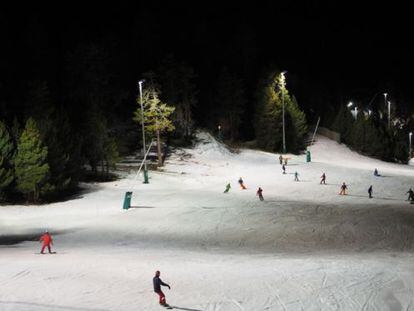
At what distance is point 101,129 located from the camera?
50.2 metres

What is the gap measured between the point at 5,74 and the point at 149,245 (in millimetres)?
44858

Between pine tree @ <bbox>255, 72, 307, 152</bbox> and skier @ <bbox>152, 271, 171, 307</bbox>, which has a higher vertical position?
pine tree @ <bbox>255, 72, 307, 152</bbox>

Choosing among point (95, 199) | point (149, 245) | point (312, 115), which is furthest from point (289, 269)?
point (312, 115)

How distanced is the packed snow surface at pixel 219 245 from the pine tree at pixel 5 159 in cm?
174

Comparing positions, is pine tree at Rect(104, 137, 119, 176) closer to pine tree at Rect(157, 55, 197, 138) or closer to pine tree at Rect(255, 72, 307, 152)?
pine tree at Rect(157, 55, 197, 138)

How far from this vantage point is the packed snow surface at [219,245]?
1845cm

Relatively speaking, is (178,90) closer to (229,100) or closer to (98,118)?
(229,100)

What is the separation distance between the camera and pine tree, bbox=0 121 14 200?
39156 mm

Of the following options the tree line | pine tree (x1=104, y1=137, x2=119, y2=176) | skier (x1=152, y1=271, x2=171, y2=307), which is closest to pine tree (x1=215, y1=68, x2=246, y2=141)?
the tree line

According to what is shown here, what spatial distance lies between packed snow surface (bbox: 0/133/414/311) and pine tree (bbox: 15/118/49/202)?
1.95 metres

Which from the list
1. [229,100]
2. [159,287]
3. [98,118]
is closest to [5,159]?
[98,118]

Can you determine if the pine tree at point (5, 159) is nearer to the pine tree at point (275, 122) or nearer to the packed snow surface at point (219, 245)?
the packed snow surface at point (219, 245)

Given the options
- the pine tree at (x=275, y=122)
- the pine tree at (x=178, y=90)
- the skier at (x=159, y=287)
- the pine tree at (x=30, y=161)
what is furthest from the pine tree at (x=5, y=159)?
the pine tree at (x=275, y=122)

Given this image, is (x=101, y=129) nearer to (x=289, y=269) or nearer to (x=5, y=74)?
(x=5, y=74)
